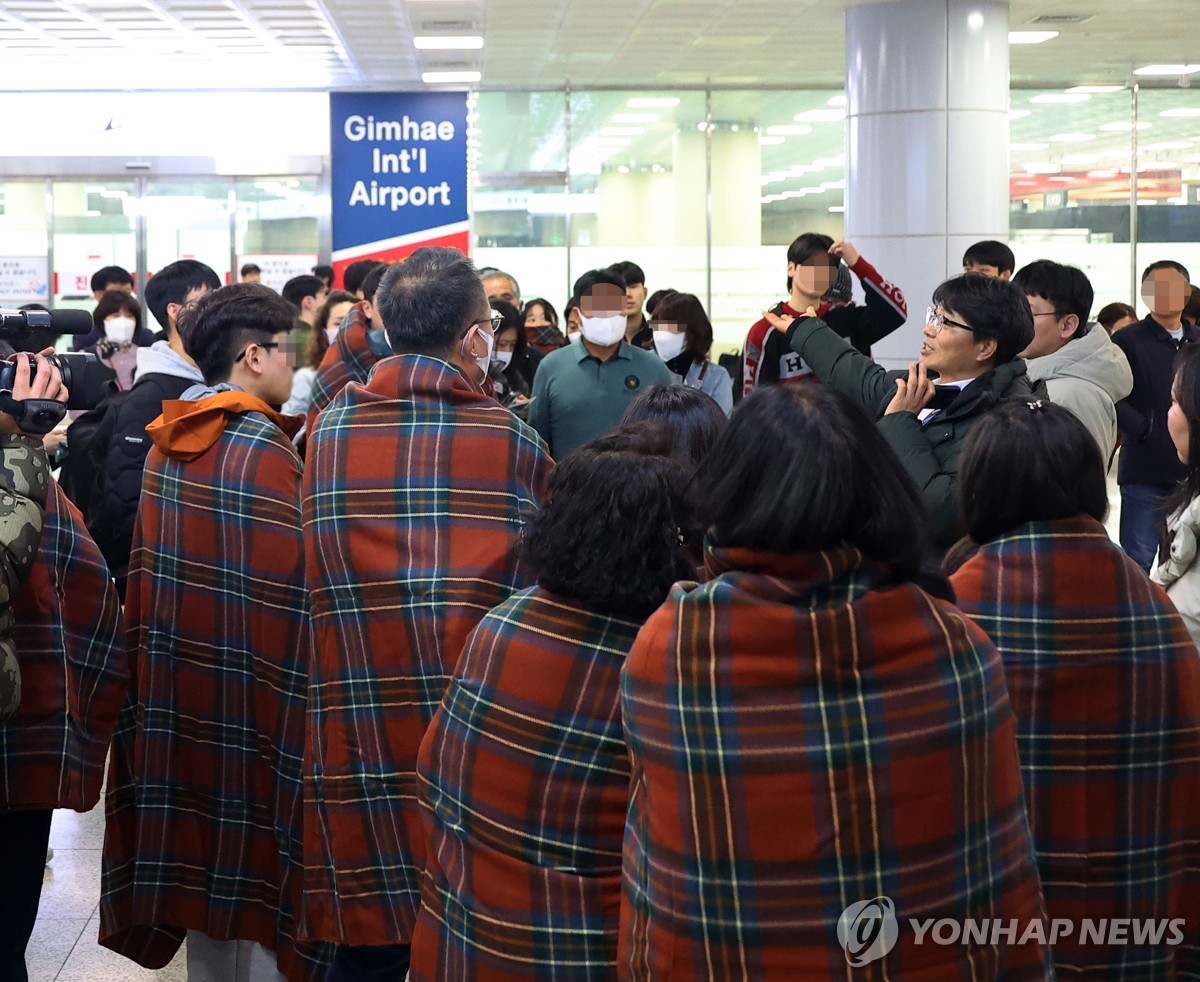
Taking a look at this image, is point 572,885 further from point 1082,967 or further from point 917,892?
point 1082,967

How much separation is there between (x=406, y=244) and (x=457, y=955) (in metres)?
11.9

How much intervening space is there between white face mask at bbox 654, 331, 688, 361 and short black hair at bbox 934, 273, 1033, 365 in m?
2.82

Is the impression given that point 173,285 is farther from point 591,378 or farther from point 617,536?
point 617,536

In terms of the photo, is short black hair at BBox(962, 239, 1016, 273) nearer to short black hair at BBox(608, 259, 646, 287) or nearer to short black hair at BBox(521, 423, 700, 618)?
short black hair at BBox(608, 259, 646, 287)

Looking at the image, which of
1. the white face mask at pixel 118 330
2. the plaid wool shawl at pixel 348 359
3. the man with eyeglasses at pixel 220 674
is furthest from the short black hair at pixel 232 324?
the white face mask at pixel 118 330

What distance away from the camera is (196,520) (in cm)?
307

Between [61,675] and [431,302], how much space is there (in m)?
1.03

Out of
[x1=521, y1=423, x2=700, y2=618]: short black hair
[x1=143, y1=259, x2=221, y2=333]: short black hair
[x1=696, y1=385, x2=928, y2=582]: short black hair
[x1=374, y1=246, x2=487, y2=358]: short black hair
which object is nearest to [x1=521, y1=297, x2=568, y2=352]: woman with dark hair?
[x1=143, y1=259, x2=221, y2=333]: short black hair

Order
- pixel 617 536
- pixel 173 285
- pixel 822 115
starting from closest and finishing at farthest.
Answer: pixel 617 536 < pixel 173 285 < pixel 822 115

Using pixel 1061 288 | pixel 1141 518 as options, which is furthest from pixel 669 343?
pixel 1141 518

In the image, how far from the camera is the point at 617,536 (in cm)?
195

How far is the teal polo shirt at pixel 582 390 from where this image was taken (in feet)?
17.0

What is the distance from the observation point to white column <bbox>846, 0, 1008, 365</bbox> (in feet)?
30.2

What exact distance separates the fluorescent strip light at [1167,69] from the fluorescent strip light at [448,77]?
6.26m
